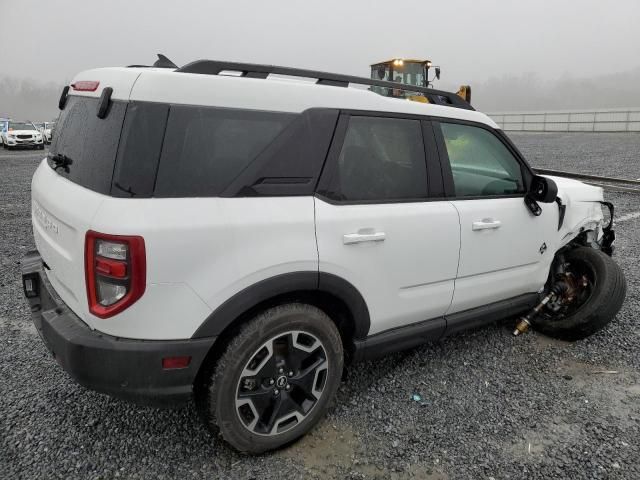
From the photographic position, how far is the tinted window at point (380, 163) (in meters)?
2.48

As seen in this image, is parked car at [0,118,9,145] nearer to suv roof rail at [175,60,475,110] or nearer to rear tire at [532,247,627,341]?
suv roof rail at [175,60,475,110]

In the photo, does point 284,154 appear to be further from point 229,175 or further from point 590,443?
point 590,443

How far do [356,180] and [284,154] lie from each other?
1.45 feet

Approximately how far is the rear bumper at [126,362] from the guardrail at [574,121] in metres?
45.7

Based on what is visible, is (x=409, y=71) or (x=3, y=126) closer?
(x=409, y=71)

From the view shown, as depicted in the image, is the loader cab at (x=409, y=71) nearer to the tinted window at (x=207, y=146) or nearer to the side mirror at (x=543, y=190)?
the side mirror at (x=543, y=190)

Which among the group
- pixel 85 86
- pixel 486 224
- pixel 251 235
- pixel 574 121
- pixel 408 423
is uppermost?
pixel 85 86

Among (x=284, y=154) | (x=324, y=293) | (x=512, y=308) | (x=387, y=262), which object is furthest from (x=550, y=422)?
(x=284, y=154)

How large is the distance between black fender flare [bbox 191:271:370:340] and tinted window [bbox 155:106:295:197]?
0.47 metres

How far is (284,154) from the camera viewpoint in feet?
7.48

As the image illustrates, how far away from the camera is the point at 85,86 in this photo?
2.40 metres

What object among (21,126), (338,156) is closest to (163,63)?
(338,156)

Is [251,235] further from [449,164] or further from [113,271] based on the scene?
[449,164]

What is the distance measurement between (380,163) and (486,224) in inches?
33.0
